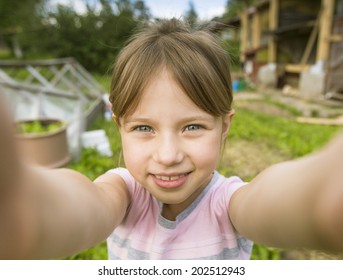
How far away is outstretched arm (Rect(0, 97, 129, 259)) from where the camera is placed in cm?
27

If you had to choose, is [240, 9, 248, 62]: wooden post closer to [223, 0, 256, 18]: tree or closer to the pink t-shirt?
[223, 0, 256, 18]: tree

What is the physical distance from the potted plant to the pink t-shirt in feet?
7.42

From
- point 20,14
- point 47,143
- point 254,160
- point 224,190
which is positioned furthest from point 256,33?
point 224,190

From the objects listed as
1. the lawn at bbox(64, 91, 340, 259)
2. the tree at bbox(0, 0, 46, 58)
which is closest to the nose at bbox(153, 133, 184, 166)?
the lawn at bbox(64, 91, 340, 259)

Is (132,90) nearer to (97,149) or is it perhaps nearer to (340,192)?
(340,192)

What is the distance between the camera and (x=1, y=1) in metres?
13.3

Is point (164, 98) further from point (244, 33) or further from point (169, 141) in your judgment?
point (244, 33)

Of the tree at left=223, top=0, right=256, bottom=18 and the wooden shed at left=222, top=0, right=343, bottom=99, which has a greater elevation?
the tree at left=223, top=0, right=256, bottom=18

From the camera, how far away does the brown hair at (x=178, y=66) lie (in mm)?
757

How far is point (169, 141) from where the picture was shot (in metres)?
0.70

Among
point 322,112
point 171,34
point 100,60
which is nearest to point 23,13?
point 100,60

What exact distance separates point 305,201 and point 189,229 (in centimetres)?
57

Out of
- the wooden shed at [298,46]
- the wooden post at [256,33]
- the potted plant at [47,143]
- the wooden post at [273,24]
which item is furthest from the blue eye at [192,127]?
the wooden post at [256,33]
